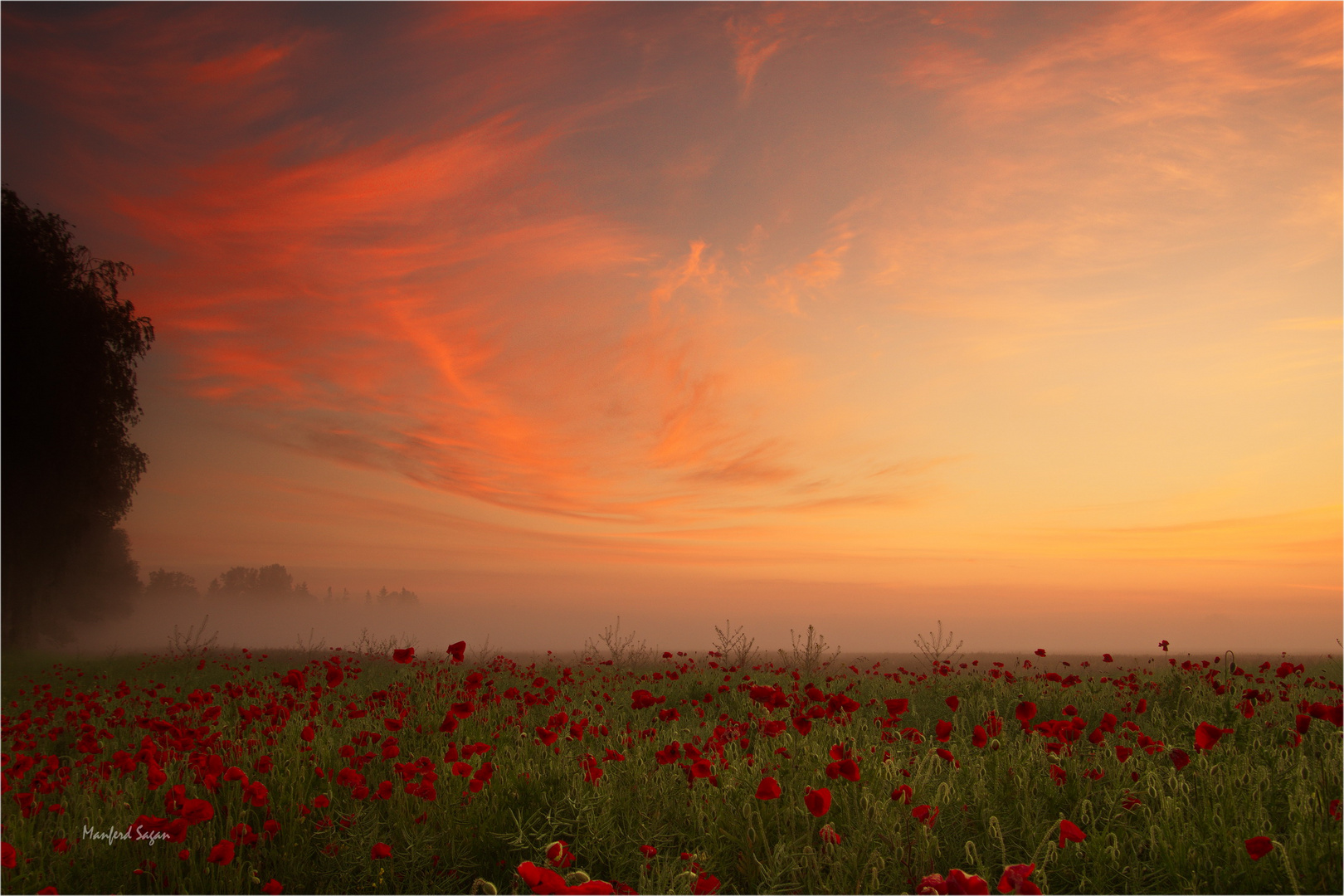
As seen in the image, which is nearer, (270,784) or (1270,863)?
(1270,863)

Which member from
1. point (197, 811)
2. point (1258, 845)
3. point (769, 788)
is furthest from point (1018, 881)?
point (197, 811)

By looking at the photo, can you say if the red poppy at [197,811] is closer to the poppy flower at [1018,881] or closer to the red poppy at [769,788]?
the red poppy at [769,788]

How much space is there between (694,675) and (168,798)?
761 cm

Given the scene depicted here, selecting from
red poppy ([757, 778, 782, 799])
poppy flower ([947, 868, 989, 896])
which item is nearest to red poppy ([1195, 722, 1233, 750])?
red poppy ([757, 778, 782, 799])

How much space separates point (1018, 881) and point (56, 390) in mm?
21818

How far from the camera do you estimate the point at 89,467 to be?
739 inches

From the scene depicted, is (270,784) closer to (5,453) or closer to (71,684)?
(71,684)

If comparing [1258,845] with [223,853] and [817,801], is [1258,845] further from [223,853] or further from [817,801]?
[223,853]

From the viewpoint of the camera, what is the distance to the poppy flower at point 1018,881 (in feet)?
6.35

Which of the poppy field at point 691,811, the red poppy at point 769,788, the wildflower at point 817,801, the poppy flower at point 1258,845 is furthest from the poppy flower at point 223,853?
the poppy flower at point 1258,845

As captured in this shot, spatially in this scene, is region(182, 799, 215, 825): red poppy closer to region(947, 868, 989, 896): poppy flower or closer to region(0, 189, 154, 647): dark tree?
region(947, 868, 989, 896): poppy flower

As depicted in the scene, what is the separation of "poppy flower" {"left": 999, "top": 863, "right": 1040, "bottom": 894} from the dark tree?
71.3 ft

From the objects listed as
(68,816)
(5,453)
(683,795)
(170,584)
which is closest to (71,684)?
(5,453)

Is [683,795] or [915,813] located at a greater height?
[915,813]
